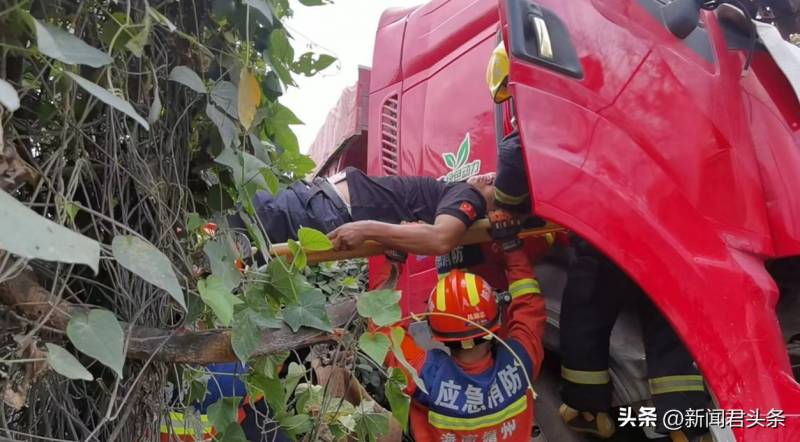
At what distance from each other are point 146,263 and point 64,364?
146 millimetres

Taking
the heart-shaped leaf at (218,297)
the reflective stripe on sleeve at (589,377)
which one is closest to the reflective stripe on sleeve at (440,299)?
the reflective stripe on sleeve at (589,377)

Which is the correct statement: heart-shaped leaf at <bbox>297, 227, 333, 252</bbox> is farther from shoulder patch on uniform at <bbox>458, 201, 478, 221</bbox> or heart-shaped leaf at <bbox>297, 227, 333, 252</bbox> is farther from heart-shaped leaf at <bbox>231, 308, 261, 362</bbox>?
shoulder patch on uniform at <bbox>458, 201, 478, 221</bbox>

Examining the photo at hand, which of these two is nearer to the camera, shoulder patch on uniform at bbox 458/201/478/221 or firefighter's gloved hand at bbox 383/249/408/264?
firefighter's gloved hand at bbox 383/249/408/264

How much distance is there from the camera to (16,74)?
3.23 ft

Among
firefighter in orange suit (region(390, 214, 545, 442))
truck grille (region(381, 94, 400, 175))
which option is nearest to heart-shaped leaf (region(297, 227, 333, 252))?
firefighter in orange suit (region(390, 214, 545, 442))

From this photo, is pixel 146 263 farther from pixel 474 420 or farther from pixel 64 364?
pixel 474 420

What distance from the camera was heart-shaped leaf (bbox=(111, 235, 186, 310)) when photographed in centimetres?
89

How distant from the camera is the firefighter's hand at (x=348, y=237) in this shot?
7.78 feet

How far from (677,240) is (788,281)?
0.59 m

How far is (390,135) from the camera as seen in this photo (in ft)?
11.2

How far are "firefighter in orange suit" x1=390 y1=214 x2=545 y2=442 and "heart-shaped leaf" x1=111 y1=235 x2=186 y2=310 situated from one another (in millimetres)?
1598

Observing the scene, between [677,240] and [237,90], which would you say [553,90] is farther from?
[237,90]

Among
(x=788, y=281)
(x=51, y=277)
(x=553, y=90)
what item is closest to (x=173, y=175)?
(x=51, y=277)

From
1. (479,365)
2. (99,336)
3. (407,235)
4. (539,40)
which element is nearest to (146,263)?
(99,336)
